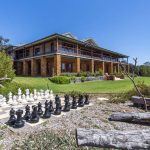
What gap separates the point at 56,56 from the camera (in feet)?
92.0

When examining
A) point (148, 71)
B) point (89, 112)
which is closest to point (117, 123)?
point (89, 112)

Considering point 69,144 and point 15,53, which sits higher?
point 15,53

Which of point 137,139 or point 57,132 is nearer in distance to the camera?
A: point 137,139

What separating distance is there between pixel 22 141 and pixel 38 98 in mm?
5998

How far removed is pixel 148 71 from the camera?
53062mm

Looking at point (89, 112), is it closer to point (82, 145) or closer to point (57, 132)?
point (57, 132)

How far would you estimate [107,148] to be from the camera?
3.89 metres

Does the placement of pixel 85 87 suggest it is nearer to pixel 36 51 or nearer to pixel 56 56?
pixel 56 56

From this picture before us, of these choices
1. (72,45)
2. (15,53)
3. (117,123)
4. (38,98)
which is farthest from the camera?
(15,53)

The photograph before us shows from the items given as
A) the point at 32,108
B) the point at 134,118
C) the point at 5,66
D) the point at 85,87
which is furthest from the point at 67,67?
the point at 134,118

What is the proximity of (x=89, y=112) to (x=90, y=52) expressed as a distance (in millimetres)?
31024

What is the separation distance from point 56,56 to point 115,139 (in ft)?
81.7

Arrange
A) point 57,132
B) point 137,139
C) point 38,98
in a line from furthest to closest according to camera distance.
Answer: point 38,98, point 57,132, point 137,139

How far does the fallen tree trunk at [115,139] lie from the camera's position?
3.74 m
